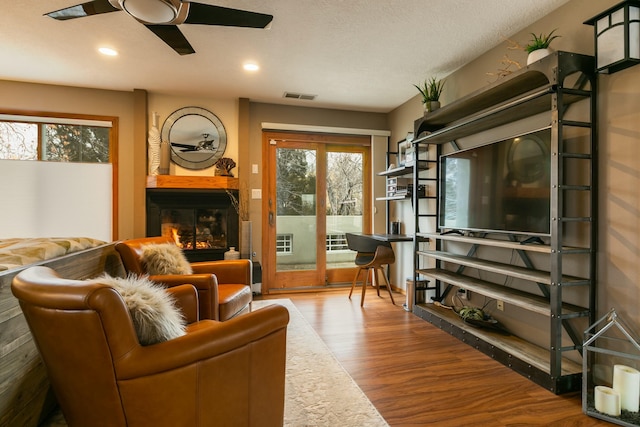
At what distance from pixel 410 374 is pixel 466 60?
2846mm

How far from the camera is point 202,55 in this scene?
10.0 feet

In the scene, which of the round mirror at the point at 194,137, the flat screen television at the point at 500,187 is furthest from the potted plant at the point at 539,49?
the round mirror at the point at 194,137

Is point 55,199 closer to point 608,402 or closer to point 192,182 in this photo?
point 192,182

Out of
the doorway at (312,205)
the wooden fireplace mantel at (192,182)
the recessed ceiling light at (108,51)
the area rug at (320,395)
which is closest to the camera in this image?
the area rug at (320,395)

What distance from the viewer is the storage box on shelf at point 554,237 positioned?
196 centimetres

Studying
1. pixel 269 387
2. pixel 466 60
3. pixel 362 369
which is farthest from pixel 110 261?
pixel 466 60

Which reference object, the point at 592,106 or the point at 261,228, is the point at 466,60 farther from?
the point at 261,228

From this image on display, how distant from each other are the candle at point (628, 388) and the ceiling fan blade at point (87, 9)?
138 inches

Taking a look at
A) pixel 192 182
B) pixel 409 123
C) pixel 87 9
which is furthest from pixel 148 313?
pixel 409 123

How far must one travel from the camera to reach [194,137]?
4.23 metres

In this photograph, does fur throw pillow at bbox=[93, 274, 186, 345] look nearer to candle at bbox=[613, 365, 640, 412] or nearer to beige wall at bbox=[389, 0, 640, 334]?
candle at bbox=[613, 365, 640, 412]

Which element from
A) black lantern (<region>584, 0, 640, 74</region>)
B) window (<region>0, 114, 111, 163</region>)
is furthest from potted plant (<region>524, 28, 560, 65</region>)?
window (<region>0, 114, 111, 163</region>)

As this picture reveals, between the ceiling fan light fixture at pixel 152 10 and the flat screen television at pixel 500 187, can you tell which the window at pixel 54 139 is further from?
the flat screen television at pixel 500 187

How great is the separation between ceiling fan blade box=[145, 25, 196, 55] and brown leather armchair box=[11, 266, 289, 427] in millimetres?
1711
